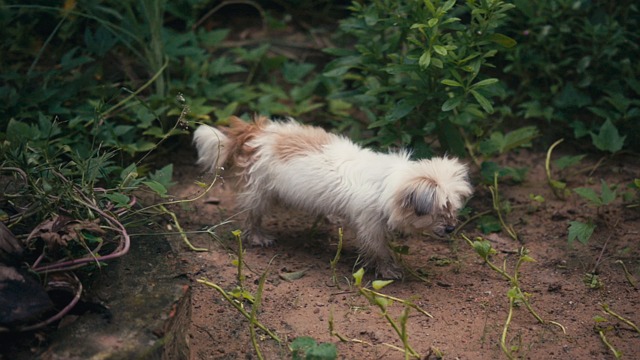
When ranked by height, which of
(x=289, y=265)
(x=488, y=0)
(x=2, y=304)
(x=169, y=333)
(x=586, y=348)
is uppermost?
(x=488, y=0)

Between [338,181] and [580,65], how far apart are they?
2.80 m

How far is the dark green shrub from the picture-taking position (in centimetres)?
614

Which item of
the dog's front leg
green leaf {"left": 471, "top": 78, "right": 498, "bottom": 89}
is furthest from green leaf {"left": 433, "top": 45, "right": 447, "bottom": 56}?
the dog's front leg

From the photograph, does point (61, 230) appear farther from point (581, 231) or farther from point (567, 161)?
point (567, 161)

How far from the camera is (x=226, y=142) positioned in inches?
206

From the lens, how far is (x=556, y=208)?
223 inches

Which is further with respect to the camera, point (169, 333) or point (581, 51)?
point (581, 51)

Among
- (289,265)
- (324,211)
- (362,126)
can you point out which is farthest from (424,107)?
(289,265)

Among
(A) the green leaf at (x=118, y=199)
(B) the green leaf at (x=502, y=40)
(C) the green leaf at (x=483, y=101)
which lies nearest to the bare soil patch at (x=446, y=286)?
(A) the green leaf at (x=118, y=199)

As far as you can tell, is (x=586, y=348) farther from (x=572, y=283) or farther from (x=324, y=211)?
(x=324, y=211)

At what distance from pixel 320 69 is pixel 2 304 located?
4500 mm

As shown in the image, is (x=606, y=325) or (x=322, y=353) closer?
(x=322, y=353)

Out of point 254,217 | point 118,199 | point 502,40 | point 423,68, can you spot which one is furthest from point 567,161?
point 118,199

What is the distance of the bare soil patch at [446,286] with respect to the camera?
163 inches
